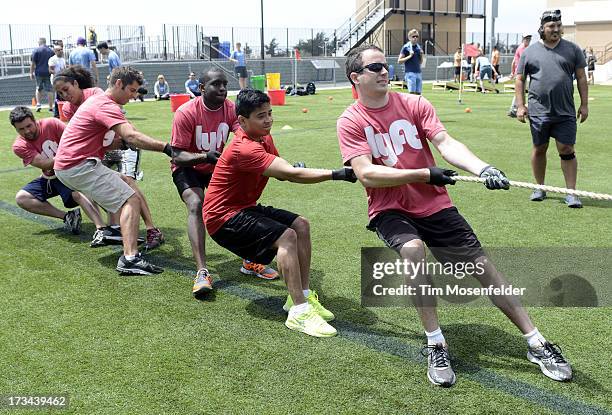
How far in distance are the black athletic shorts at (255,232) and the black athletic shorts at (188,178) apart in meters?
1.02

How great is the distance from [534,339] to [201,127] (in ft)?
10.6

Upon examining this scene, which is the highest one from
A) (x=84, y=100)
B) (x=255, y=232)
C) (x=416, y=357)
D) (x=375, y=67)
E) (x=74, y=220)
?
(x=375, y=67)

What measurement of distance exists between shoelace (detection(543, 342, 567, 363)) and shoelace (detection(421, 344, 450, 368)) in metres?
0.51

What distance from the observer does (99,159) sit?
5562mm

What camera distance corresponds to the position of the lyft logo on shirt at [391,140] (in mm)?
3738

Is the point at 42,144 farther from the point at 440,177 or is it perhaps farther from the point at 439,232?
the point at 440,177

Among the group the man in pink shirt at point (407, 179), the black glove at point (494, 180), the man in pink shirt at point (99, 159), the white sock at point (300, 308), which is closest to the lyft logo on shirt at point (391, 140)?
the man in pink shirt at point (407, 179)

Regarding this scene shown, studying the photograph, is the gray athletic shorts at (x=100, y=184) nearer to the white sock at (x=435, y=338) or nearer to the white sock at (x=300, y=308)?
the white sock at (x=300, y=308)

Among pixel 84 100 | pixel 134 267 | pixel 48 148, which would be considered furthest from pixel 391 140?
pixel 48 148

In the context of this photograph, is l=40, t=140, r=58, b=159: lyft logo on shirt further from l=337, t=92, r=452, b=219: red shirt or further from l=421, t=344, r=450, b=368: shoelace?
l=421, t=344, r=450, b=368: shoelace

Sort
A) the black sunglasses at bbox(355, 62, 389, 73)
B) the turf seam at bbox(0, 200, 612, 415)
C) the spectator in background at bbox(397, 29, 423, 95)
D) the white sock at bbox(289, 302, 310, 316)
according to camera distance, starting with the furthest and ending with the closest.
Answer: the spectator in background at bbox(397, 29, 423, 95) < the white sock at bbox(289, 302, 310, 316) < the black sunglasses at bbox(355, 62, 389, 73) < the turf seam at bbox(0, 200, 612, 415)

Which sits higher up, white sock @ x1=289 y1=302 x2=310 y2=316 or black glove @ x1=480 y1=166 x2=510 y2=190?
black glove @ x1=480 y1=166 x2=510 y2=190

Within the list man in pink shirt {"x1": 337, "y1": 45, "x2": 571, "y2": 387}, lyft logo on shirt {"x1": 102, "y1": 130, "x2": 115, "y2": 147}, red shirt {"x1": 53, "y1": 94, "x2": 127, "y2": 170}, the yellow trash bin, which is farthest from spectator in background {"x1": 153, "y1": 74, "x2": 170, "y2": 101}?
man in pink shirt {"x1": 337, "y1": 45, "x2": 571, "y2": 387}

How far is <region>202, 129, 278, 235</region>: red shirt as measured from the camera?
4234mm
